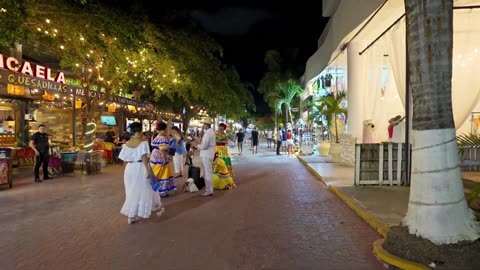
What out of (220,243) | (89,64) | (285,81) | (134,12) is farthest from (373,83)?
(285,81)

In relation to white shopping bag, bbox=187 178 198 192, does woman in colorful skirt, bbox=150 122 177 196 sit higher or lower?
higher

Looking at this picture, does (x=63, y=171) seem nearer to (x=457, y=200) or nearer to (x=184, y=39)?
(x=184, y=39)

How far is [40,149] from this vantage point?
1202 cm

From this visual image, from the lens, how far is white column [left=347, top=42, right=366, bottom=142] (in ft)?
45.6

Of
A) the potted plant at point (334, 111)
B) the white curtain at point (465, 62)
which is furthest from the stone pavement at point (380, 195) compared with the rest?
the potted plant at point (334, 111)

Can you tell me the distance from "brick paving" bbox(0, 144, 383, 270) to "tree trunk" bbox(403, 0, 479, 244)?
933 millimetres

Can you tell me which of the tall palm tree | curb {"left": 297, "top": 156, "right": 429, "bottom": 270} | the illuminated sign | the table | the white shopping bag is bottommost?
curb {"left": 297, "top": 156, "right": 429, "bottom": 270}

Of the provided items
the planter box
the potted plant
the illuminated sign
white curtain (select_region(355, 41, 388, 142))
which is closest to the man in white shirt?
the planter box

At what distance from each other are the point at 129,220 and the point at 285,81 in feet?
126

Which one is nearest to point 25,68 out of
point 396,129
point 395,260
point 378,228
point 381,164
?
point 381,164

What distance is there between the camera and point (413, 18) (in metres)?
4.76

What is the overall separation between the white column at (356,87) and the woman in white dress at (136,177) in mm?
9685

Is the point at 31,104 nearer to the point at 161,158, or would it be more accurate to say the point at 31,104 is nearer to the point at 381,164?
the point at 161,158

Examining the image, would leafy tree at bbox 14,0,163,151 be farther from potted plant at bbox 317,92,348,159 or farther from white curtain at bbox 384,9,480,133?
white curtain at bbox 384,9,480,133
